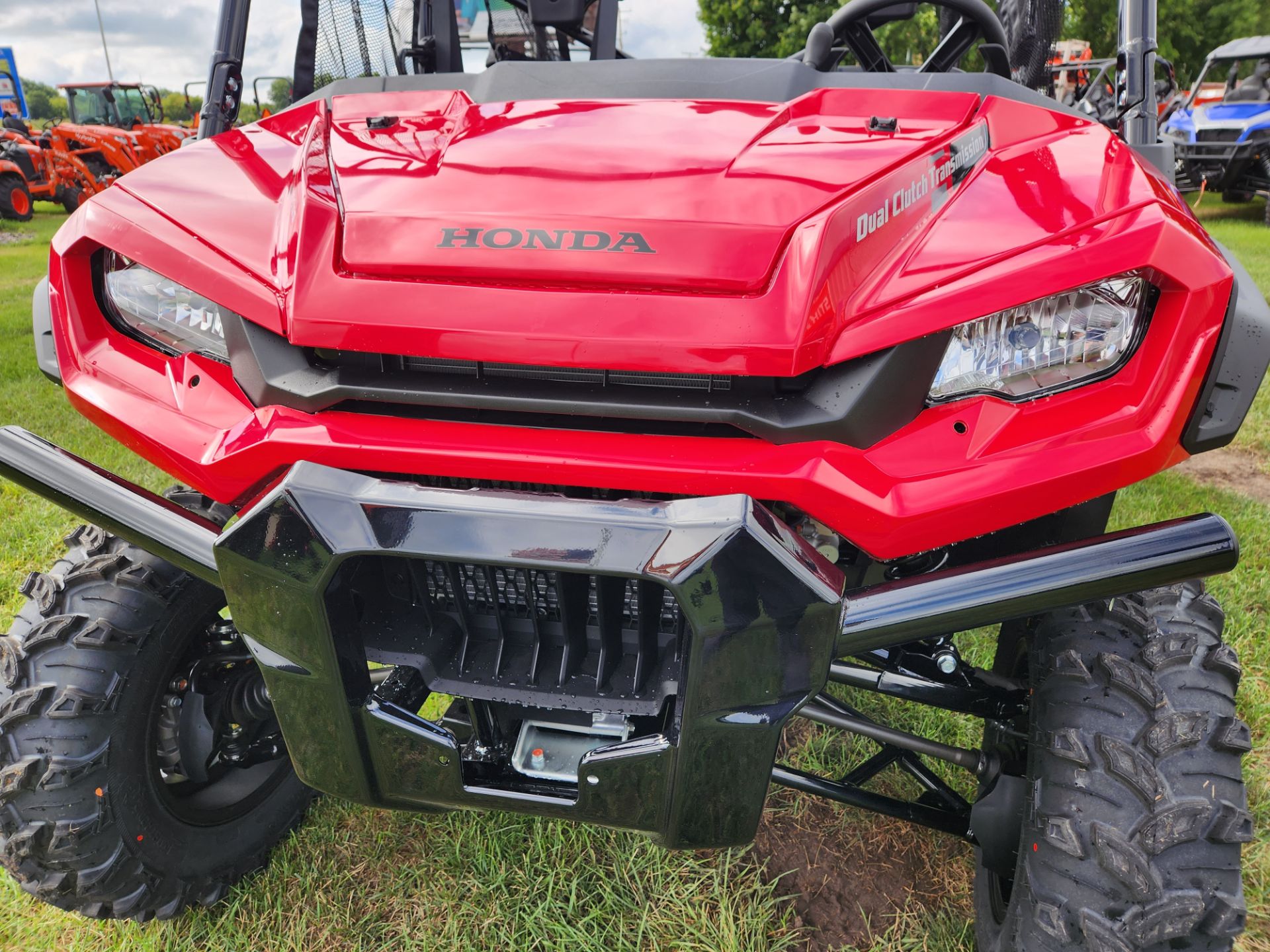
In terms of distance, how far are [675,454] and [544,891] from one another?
1.18 metres

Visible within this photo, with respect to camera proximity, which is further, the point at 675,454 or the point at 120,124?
the point at 120,124

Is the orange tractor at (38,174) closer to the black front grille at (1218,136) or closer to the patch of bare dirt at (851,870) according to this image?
the black front grille at (1218,136)

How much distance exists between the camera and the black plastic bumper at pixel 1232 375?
47.2 inches

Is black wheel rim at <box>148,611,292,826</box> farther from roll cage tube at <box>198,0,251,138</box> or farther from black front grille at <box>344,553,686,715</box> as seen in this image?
roll cage tube at <box>198,0,251,138</box>

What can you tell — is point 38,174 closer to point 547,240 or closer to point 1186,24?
point 547,240

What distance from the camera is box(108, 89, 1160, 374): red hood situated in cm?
117

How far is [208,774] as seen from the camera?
1.93 meters

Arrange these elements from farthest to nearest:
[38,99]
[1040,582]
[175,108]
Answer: [38,99] < [175,108] < [1040,582]

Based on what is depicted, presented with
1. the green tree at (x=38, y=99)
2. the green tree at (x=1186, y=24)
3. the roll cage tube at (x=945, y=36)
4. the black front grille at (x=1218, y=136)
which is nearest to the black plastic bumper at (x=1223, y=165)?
the black front grille at (x=1218, y=136)

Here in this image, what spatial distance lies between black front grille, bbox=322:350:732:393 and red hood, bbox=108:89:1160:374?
54mm

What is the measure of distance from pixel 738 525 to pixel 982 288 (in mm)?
437

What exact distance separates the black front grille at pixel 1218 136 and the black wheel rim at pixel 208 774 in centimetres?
1296

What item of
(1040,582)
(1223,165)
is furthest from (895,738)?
(1223,165)

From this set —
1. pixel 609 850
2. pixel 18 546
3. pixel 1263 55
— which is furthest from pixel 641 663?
pixel 1263 55
